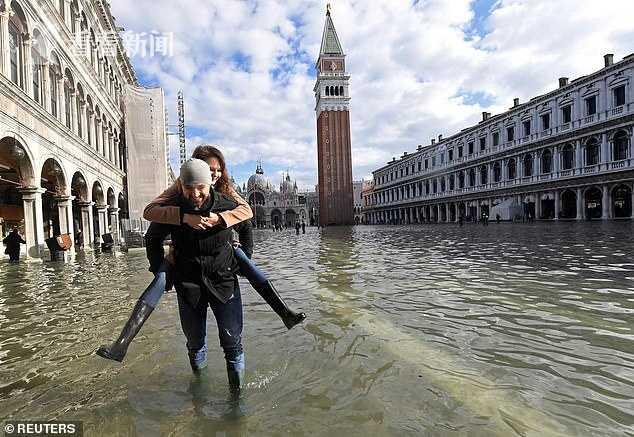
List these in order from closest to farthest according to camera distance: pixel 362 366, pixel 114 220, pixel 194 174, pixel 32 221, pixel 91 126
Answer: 1. pixel 194 174
2. pixel 362 366
3. pixel 32 221
4. pixel 91 126
5. pixel 114 220

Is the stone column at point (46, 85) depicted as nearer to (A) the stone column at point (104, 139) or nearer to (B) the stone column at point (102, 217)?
(A) the stone column at point (104, 139)

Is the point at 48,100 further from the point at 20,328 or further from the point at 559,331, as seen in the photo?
the point at 559,331

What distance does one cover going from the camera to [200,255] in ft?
8.68

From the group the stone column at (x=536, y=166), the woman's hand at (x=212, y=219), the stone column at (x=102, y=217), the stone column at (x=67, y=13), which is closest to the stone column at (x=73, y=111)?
the stone column at (x=67, y=13)

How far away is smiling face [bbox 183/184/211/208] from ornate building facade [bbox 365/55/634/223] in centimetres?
3845

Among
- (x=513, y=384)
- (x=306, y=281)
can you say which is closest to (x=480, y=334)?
(x=513, y=384)

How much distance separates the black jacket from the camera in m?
2.64

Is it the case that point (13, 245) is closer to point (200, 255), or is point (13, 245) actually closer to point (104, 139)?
point (104, 139)

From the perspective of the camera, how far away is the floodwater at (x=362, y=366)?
7.98 feet

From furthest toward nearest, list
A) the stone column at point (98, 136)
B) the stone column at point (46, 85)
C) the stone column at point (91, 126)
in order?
the stone column at point (98, 136), the stone column at point (91, 126), the stone column at point (46, 85)

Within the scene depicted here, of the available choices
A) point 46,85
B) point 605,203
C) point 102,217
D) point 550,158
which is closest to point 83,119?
point 46,85

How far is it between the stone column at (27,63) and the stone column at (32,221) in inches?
127

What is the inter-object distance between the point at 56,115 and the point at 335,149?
5358cm

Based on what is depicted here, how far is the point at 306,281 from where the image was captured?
7.55 meters
